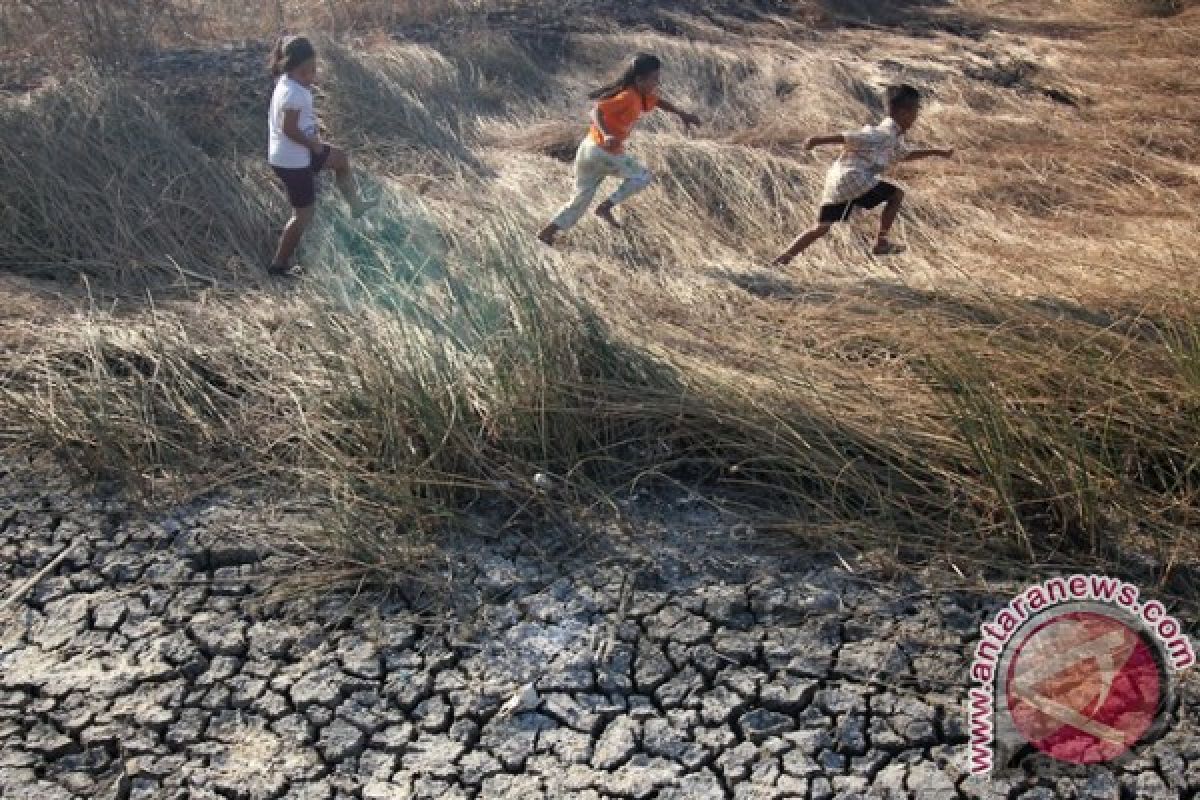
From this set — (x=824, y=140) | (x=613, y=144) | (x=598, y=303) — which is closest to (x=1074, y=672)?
(x=598, y=303)

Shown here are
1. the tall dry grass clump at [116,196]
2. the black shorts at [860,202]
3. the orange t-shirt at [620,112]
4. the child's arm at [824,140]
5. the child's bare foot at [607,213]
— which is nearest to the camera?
the child's arm at [824,140]

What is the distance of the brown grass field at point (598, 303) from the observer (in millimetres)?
3469

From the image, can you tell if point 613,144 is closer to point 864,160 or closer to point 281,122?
point 864,160

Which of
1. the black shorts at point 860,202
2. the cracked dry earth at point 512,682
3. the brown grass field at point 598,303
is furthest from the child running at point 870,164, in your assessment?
the cracked dry earth at point 512,682

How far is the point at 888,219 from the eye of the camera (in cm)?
546

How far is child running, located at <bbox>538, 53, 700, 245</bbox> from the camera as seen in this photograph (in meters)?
5.69

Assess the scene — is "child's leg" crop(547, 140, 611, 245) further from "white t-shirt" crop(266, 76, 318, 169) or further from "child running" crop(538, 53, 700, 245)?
"white t-shirt" crop(266, 76, 318, 169)

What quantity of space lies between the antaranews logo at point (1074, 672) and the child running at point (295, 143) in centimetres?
368

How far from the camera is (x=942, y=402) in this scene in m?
3.49

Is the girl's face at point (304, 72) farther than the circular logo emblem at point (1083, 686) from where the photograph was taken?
Yes

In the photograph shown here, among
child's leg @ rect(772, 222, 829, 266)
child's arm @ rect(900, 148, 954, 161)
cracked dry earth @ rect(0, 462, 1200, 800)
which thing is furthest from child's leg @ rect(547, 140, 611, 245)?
cracked dry earth @ rect(0, 462, 1200, 800)

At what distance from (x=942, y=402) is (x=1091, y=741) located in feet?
3.74

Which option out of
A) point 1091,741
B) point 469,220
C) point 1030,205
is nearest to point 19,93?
point 469,220

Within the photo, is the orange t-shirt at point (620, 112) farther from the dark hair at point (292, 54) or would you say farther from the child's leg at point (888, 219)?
the dark hair at point (292, 54)
